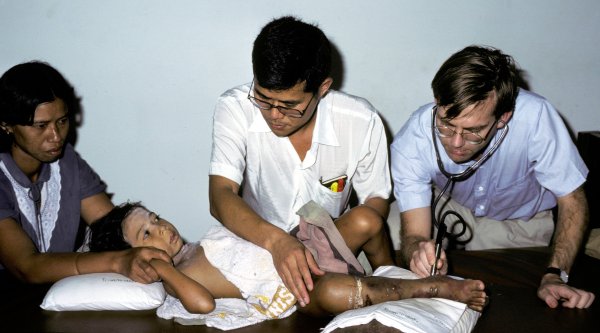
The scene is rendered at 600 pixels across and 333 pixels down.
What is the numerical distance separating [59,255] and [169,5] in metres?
1.19

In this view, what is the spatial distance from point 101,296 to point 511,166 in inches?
62.4

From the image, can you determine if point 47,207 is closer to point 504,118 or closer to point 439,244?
point 439,244

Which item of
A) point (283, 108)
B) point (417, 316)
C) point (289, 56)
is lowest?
point (417, 316)

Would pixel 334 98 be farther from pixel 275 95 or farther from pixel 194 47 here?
pixel 194 47

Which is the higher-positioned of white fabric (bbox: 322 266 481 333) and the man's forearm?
the man's forearm

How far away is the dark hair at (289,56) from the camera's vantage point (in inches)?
81.9

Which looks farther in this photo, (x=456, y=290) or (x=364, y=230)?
(x=364, y=230)

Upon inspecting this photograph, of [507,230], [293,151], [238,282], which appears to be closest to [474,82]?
[293,151]

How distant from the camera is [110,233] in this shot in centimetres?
244

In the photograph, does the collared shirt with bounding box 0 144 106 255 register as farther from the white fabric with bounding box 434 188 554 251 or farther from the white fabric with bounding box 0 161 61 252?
the white fabric with bounding box 434 188 554 251

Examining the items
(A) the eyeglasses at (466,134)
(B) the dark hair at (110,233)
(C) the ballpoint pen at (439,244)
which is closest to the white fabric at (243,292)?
(B) the dark hair at (110,233)

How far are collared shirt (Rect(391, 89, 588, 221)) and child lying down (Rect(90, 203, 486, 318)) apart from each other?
496 millimetres

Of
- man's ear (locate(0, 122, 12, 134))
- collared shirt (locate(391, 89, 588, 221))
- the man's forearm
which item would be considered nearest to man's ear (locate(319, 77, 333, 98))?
collared shirt (locate(391, 89, 588, 221))

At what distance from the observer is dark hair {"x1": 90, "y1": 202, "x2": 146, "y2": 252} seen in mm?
2416
